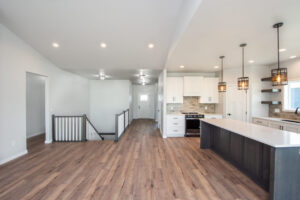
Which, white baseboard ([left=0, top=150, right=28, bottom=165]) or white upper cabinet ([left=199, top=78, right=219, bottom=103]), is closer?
white baseboard ([left=0, top=150, right=28, bottom=165])

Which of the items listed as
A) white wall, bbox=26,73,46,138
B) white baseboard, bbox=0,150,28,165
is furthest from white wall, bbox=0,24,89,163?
white wall, bbox=26,73,46,138

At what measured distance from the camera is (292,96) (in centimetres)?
370

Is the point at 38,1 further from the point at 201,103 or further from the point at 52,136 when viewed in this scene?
the point at 201,103

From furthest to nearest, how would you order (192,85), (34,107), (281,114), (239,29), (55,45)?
(34,107), (192,85), (281,114), (55,45), (239,29)

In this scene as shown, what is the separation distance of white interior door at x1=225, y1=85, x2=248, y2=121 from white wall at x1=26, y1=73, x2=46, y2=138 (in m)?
7.62

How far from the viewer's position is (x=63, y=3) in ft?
8.01

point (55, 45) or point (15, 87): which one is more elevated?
point (55, 45)

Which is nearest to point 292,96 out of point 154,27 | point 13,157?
point 154,27

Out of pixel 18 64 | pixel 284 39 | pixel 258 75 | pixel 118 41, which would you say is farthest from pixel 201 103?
pixel 18 64

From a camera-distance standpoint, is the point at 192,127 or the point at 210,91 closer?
the point at 192,127

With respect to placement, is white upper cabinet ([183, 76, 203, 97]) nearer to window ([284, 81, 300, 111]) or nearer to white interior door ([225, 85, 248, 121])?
white interior door ([225, 85, 248, 121])

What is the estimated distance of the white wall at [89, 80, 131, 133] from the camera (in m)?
7.40

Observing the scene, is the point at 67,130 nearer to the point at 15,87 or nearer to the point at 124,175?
the point at 15,87

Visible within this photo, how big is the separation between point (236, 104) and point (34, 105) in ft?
26.7
